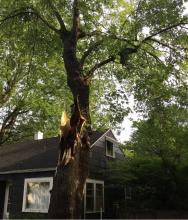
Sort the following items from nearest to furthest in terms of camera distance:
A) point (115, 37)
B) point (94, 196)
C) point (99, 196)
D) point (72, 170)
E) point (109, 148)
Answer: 1. point (72, 170)
2. point (115, 37)
3. point (94, 196)
4. point (99, 196)
5. point (109, 148)

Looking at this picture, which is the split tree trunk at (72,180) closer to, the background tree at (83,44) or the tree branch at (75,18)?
the background tree at (83,44)

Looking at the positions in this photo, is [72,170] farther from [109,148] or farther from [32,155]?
[109,148]

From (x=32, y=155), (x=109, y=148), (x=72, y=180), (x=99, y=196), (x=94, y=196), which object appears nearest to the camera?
(x=72, y=180)

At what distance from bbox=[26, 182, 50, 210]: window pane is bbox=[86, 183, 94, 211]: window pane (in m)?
2.31

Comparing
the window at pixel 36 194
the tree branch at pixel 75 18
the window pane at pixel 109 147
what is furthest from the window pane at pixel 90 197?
the tree branch at pixel 75 18

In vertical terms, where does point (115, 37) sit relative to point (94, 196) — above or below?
above

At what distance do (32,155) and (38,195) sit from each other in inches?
130

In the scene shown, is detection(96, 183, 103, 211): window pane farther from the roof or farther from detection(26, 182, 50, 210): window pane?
detection(26, 182, 50, 210): window pane

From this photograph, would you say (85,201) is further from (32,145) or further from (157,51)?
(157,51)

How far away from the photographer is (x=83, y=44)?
16.8m

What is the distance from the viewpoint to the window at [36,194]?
1786cm

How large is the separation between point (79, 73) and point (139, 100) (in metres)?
4.37

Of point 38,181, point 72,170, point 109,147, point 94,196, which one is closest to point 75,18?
point 72,170

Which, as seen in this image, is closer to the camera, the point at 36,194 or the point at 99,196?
the point at 36,194
